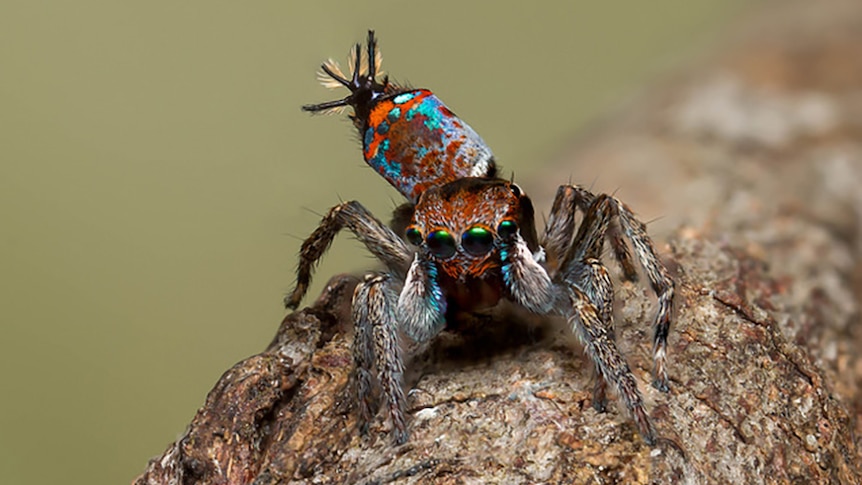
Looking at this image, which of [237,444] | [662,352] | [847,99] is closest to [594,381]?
[662,352]

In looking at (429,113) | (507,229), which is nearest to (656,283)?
(507,229)

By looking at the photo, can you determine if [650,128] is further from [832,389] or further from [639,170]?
[832,389]

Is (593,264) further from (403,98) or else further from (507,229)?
(403,98)

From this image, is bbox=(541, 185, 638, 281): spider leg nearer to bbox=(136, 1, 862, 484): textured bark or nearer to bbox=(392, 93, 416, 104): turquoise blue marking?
bbox=(136, 1, 862, 484): textured bark

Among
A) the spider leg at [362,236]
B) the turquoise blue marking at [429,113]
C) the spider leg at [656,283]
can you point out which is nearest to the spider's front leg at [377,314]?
the spider leg at [362,236]

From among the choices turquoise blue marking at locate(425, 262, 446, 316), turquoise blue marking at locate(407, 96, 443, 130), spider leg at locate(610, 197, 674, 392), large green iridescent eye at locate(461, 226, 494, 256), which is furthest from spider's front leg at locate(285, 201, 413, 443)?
spider leg at locate(610, 197, 674, 392)
